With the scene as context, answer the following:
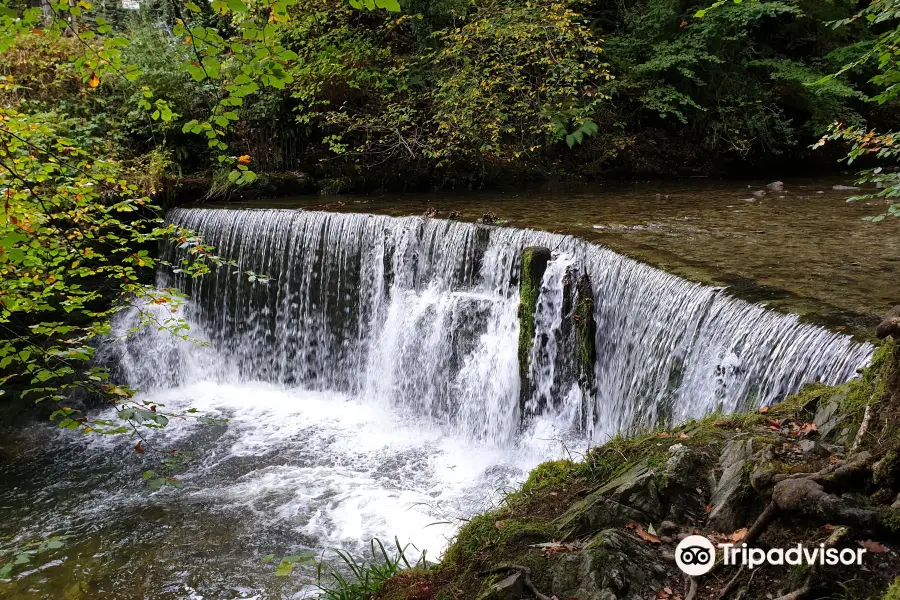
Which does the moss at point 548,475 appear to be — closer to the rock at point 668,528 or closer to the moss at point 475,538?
the moss at point 475,538

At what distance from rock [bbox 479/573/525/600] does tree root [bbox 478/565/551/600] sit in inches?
0.7

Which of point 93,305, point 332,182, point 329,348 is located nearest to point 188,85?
point 332,182

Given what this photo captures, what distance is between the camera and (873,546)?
1894mm

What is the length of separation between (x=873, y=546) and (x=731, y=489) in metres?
0.59

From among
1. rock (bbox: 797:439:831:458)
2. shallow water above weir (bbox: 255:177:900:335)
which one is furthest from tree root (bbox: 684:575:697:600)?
shallow water above weir (bbox: 255:177:900:335)

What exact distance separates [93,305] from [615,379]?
797 cm

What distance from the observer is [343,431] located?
25.2 ft

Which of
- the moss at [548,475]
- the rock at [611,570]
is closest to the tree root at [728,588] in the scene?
the rock at [611,570]

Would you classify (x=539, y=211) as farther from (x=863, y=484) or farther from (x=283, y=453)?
(x=863, y=484)

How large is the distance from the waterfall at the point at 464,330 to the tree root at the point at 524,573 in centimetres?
246

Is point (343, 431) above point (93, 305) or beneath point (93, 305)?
beneath

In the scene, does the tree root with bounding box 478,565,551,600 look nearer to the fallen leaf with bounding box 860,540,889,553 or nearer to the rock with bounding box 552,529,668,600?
the rock with bounding box 552,529,668,600

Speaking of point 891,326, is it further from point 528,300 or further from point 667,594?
point 528,300

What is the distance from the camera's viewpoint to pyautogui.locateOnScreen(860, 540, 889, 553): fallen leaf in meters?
1.88
